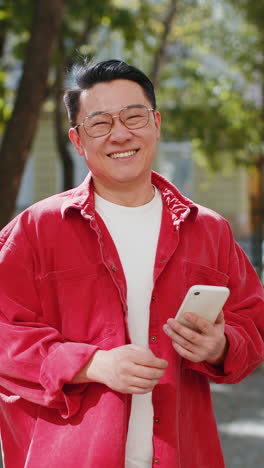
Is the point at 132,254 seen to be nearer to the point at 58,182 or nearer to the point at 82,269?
the point at 82,269

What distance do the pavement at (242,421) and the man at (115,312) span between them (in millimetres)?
3617

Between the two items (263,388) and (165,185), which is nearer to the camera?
(165,185)

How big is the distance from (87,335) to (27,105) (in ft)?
15.2

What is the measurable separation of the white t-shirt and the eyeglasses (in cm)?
23

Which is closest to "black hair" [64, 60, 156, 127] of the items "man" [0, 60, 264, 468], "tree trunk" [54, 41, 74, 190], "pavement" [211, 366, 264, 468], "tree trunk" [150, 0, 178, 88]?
"man" [0, 60, 264, 468]

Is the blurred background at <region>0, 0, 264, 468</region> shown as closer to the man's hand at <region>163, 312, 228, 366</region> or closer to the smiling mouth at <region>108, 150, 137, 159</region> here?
the smiling mouth at <region>108, 150, 137, 159</region>

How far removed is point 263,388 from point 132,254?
649cm

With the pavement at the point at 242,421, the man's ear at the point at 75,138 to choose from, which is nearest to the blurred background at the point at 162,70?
the pavement at the point at 242,421

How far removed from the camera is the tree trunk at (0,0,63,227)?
6.81 meters

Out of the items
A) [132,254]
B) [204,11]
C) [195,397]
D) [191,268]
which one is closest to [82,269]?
[132,254]

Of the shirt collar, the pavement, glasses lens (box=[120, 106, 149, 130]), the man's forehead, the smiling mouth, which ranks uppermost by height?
the man's forehead

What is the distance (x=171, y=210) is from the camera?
2.77 metres

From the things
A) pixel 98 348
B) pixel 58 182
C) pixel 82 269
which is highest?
pixel 82 269

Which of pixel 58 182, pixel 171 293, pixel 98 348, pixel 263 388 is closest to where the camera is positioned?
pixel 98 348
